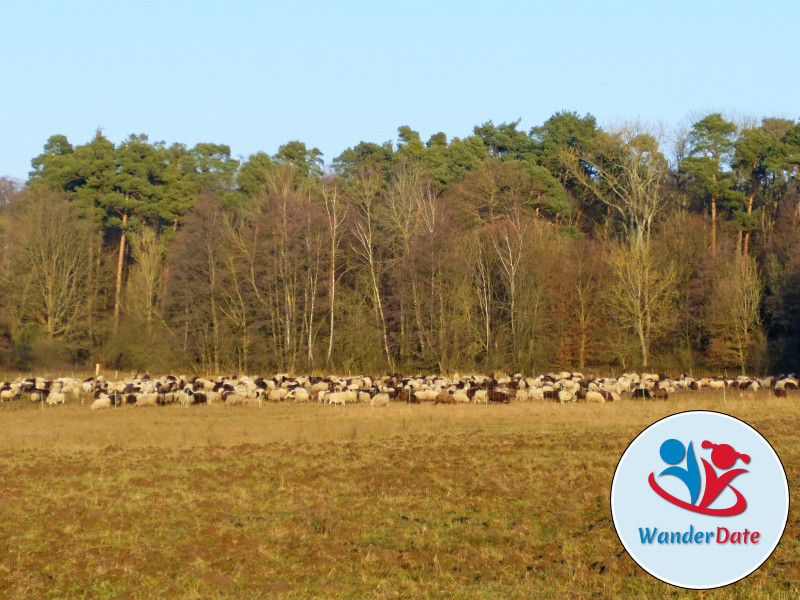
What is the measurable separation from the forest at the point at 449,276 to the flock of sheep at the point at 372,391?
8713mm

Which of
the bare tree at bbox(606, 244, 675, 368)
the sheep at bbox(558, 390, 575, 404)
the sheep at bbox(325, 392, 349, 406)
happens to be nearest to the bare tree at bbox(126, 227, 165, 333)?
the sheep at bbox(325, 392, 349, 406)

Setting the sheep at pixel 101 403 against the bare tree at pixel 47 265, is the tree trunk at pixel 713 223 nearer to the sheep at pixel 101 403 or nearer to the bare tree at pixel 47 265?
the sheep at pixel 101 403

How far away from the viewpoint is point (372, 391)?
1176 inches

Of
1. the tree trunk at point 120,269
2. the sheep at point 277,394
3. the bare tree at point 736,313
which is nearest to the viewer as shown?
the sheep at point 277,394

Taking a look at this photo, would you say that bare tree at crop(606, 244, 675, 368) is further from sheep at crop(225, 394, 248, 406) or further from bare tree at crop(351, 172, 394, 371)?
sheep at crop(225, 394, 248, 406)

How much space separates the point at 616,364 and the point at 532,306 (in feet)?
18.7

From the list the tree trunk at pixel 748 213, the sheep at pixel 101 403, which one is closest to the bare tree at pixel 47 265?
the sheep at pixel 101 403

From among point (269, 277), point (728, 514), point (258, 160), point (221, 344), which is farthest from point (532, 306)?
point (728, 514)

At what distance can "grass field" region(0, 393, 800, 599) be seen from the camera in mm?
8359

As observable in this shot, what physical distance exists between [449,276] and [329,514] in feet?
109

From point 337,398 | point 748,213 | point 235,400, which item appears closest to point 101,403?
point 235,400

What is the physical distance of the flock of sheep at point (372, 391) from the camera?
28.7m

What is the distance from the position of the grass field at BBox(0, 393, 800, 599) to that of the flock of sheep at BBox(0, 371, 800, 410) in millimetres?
8016

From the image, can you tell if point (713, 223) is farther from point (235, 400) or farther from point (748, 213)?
point (235, 400)
